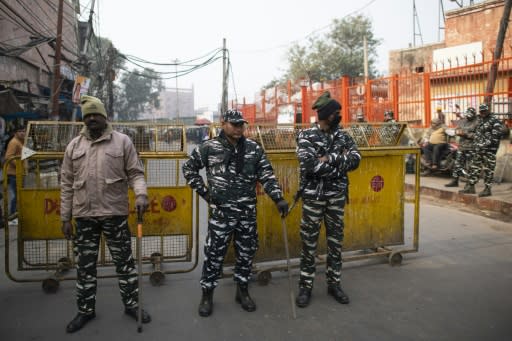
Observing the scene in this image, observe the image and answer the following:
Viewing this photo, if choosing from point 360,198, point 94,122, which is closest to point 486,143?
point 360,198

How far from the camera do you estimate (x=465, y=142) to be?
30.9 feet

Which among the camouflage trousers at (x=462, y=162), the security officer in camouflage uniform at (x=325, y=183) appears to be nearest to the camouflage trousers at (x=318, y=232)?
the security officer in camouflage uniform at (x=325, y=183)

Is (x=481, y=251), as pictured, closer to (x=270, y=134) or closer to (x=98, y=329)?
(x=270, y=134)

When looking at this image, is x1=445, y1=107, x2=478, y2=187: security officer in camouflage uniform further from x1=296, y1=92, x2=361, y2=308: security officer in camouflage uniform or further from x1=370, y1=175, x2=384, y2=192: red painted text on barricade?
x1=296, y1=92, x2=361, y2=308: security officer in camouflage uniform

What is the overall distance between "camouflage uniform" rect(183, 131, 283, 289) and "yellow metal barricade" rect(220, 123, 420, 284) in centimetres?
68

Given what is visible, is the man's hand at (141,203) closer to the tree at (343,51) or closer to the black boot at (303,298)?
the black boot at (303,298)

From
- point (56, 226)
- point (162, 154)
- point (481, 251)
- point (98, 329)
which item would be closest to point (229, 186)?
point (162, 154)

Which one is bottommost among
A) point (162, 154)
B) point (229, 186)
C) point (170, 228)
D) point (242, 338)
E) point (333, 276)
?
point (242, 338)

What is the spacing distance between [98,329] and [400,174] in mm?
3523

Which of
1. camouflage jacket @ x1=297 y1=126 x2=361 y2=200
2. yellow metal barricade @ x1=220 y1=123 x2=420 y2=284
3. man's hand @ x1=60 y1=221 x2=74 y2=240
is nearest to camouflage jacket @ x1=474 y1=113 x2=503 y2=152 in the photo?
yellow metal barricade @ x1=220 y1=123 x2=420 y2=284

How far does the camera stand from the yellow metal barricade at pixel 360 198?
458 cm

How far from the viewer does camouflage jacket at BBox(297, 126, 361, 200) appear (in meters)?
3.74

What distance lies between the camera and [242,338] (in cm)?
325

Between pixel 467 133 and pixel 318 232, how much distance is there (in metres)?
6.63
